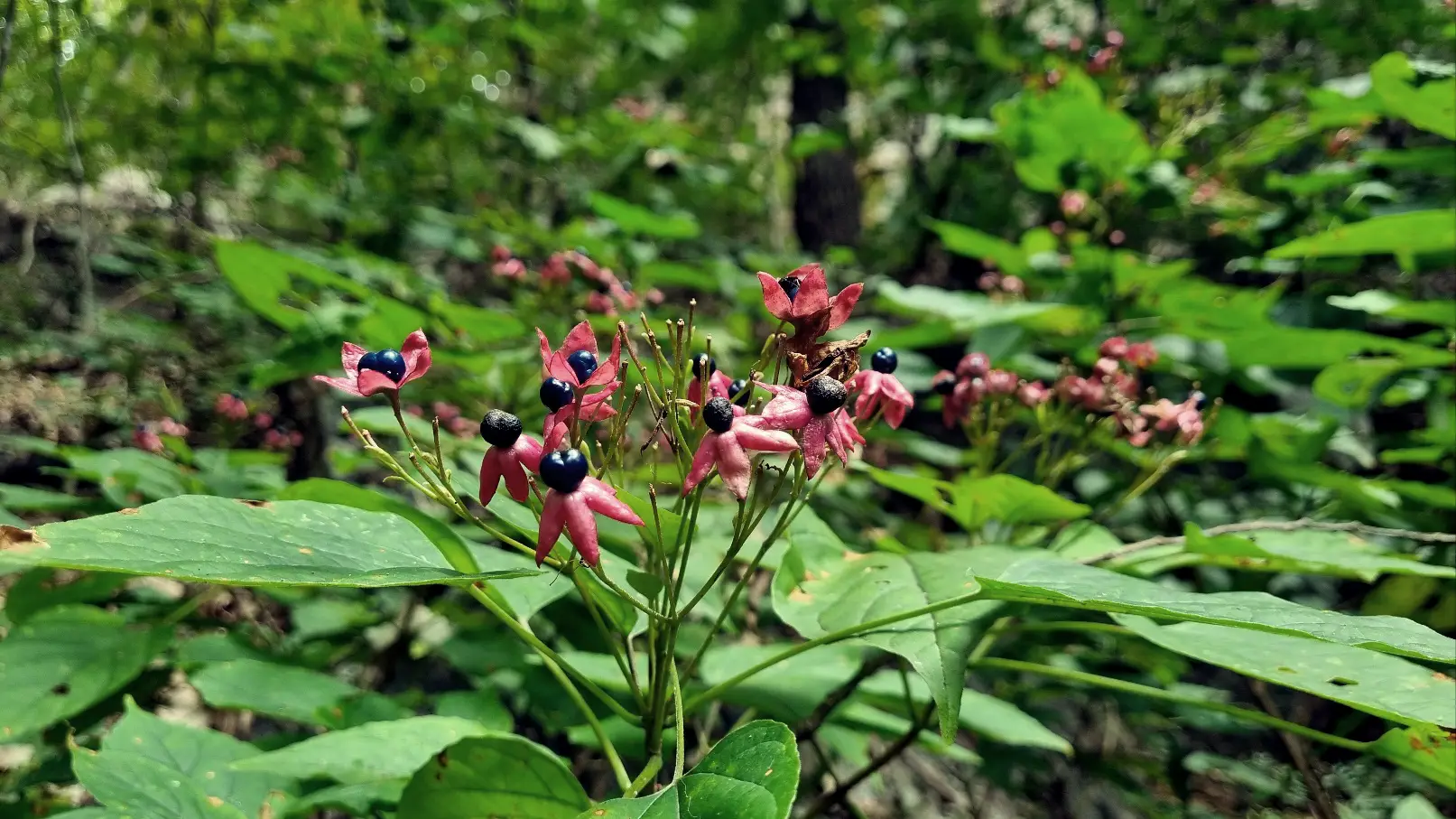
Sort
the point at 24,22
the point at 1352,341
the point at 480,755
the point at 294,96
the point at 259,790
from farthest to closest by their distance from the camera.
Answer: the point at 294,96, the point at 24,22, the point at 1352,341, the point at 259,790, the point at 480,755

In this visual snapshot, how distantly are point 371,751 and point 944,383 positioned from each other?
48.3 inches

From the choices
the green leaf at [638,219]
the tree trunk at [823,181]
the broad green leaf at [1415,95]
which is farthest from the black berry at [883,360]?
the tree trunk at [823,181]

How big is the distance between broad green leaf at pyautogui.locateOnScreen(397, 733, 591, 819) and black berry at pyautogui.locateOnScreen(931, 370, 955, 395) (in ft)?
3.42

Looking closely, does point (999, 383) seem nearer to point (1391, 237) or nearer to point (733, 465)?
point (1391, 237)

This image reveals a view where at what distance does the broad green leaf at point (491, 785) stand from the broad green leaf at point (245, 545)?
26 cm

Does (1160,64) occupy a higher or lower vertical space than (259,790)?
higher

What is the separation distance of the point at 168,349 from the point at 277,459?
77.4 inches

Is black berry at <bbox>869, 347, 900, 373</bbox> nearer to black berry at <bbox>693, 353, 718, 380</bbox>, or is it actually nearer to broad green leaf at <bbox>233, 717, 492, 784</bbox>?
black berry at <bbox>693, 353, 718, 380</bbox>

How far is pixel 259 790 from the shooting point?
130 centimetres

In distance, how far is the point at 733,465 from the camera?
0.81 m

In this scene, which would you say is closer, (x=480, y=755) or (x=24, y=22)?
(x=480, y=755)

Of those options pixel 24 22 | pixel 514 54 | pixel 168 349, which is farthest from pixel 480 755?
pixel 514 54

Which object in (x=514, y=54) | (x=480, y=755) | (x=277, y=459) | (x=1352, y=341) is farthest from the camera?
(x=514, y=54)

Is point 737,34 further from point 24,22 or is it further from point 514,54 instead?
point 24,22
